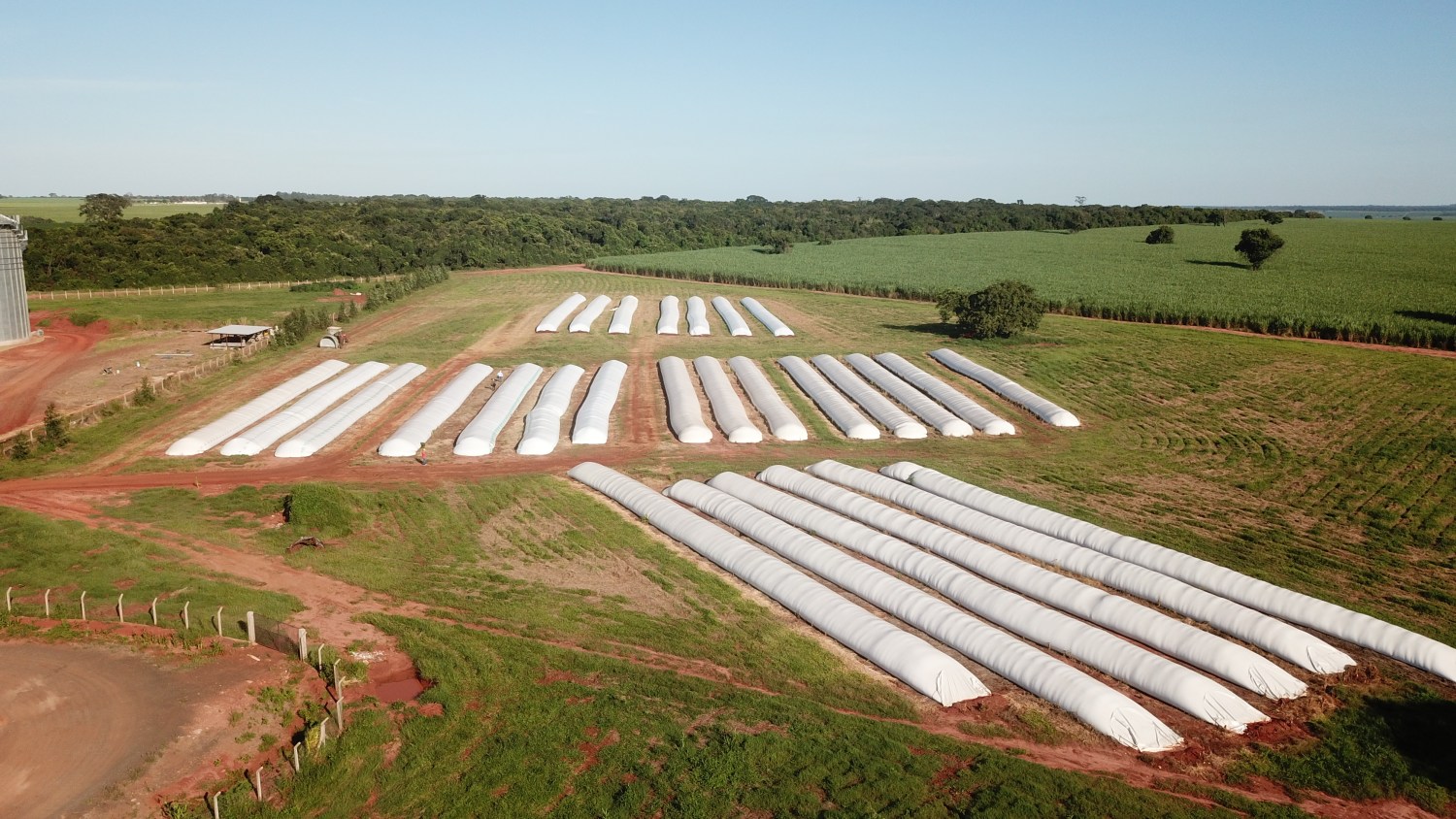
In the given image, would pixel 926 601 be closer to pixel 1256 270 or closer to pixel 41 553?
pixel 41 553

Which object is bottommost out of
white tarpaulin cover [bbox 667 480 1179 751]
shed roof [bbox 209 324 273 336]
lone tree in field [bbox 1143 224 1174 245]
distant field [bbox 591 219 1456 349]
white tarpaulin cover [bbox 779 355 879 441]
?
white tarpaulin cover [bbox 667 480 1179 751]

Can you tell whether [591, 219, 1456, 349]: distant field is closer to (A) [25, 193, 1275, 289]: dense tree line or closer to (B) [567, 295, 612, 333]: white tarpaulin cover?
(A) [25, 193, 1275, 289]: dense tree line

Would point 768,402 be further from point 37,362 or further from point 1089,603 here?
point 37,362

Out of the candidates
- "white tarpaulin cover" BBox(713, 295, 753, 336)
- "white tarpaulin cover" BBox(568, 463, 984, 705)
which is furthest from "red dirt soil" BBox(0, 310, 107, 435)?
"white tarpaulin cover" BBox(713, 295, 753, 336)

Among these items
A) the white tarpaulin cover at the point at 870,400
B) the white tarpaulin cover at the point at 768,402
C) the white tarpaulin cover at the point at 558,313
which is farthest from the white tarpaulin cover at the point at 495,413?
the white tarpaulin cover at the point at 870,400

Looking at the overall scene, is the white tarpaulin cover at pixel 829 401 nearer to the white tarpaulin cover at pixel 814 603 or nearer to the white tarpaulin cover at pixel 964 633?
the white tarpaulin cover at pixel 964 633

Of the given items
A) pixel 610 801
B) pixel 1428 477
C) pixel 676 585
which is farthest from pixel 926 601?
pixel 1428 477
